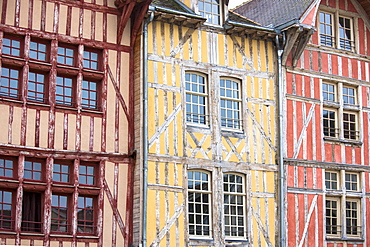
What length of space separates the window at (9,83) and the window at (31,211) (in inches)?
86.9

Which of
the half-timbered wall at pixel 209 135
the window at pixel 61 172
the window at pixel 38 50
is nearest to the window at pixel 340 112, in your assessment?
the half-timbered wall at pixel 209 135

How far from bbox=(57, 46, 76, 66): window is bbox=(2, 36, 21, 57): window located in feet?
3.19

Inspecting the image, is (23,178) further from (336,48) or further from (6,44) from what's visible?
(336,48)

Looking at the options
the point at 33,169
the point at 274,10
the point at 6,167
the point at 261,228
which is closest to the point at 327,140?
the point at 261,228

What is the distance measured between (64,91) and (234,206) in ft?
17.2

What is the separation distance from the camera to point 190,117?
2027 cm

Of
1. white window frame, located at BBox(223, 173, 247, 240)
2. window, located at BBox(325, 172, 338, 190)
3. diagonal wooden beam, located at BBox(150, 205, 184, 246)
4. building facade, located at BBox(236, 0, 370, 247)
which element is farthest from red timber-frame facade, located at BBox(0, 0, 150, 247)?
window, located at BBox(325, 172, 338, 190)

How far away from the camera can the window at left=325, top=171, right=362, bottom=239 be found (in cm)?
2219

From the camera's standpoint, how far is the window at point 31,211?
17672 millimetres

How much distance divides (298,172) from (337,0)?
5.40m

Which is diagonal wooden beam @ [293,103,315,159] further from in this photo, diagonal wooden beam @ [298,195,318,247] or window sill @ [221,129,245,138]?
window sill @ [221,129,245,138]

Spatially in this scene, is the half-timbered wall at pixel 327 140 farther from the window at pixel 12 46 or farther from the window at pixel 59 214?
Result: the window at pixel 12 46

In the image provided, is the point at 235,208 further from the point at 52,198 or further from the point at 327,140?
the point at 52,198

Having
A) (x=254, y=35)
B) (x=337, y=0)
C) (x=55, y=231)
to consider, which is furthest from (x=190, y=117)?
(x=337, y=0)
